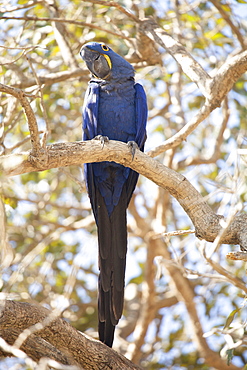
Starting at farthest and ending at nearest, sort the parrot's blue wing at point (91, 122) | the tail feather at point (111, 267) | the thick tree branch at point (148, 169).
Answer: the parrot's blue wing at point (91, 122) < the tail feather at point (111, 267) < the thick tree branch at point (148, 169)

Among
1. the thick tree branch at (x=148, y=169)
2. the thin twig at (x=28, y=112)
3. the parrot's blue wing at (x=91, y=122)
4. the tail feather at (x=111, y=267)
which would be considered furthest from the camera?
the parrot's blue wing at (x=91, y=122)

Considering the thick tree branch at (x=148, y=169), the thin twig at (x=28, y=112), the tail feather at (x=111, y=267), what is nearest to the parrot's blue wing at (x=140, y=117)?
the tail feather at (x=111, y=267)

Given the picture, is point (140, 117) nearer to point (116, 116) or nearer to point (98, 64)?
point (116, 116)

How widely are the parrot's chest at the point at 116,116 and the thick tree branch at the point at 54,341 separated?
1.53 metres

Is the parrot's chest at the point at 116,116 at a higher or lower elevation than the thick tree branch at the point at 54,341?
higher

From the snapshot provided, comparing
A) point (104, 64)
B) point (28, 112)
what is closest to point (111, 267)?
point (28, 112)

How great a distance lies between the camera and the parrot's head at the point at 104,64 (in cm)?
349

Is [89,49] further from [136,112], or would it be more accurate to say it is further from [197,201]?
[197,201]

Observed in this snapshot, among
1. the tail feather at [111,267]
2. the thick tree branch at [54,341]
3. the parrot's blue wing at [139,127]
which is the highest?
the parrot's blue wing at [139,127]

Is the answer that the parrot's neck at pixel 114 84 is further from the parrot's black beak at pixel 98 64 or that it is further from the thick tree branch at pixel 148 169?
the thick tree branch at pixel 148 169

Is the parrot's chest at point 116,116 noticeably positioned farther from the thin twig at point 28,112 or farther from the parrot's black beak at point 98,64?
the thin twig at point 28,112

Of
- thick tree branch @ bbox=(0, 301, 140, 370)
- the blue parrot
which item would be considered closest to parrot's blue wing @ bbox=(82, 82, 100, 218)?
→ the blue parrot

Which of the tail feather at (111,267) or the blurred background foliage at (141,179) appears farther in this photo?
the blurred background foliage at (141,179)

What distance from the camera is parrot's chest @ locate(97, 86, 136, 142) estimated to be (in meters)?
3.45
